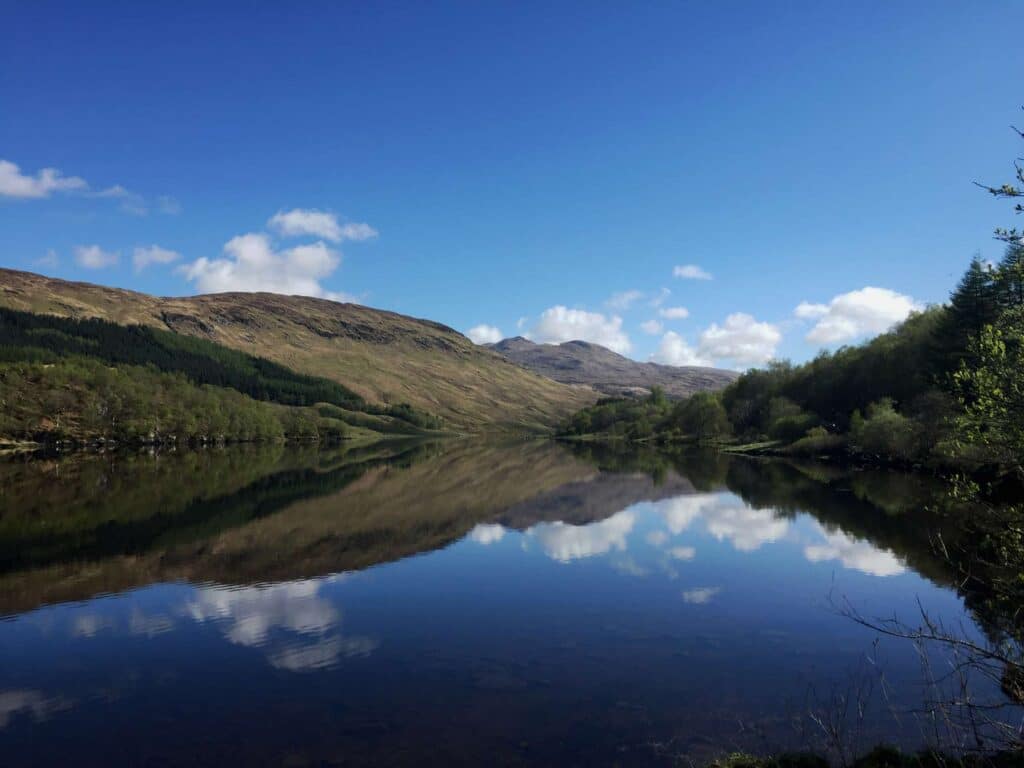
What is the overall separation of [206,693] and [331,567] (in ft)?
56.6

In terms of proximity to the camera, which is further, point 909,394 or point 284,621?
point 909,394

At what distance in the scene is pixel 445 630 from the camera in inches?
968

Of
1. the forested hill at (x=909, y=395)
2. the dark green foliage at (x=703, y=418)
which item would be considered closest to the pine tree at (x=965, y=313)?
the forested hill at (x=909, y=395)

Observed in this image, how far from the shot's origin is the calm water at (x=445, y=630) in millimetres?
15727

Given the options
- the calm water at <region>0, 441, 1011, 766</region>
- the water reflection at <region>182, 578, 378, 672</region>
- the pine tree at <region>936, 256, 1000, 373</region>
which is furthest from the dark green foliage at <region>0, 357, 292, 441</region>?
the pine tree at <region>936, 256, 1000, 373</region>

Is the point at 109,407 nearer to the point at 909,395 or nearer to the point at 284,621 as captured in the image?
the point at 284,621

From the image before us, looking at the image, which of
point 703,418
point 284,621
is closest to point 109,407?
point 284,621

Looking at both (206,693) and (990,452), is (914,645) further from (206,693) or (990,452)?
(206,693)

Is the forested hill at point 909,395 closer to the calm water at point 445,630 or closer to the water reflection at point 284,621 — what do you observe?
the calm water at point 445,630

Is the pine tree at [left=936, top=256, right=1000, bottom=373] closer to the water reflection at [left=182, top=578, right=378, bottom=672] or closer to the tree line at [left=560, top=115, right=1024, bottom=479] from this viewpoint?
the tree line at [left=560, top=115, right=1024, bottom=479]

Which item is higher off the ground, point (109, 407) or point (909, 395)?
point (909, 395)

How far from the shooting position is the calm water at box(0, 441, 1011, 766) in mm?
15727

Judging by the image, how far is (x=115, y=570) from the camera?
34125 millimetres

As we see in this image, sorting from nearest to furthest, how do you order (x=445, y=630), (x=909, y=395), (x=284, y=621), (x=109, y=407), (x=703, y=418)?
(x=445, y=630) < (x=284, y=621) < (x=909, y=395) < (x=109, y=407) < (x=703, y=418)
